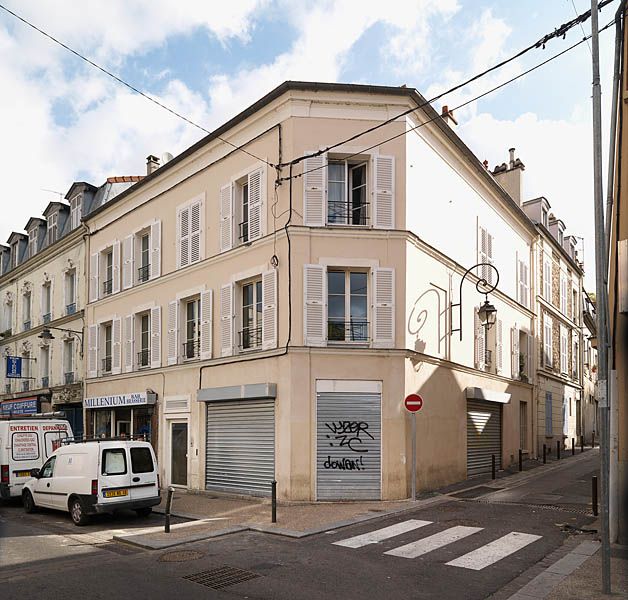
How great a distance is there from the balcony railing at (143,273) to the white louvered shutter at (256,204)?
19.2ft

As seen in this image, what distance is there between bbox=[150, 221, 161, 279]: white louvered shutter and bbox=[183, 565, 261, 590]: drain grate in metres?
13.1

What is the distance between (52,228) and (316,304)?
1848 centimetres

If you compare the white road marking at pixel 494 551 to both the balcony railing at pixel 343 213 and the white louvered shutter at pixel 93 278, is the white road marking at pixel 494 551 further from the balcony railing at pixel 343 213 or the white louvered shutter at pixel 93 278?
the white louvered shutter at pixel 93 278

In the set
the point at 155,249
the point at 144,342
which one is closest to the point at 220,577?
the point at 155,249

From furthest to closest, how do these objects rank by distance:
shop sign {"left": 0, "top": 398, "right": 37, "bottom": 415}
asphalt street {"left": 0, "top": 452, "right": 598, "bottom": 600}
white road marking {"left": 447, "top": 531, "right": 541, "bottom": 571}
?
shop sign {"left": 0, "top": 398, "right": 37, "bottom": 415} < white road marking {"left": 447, "top": 531, "right": 541, "bottom": 571} < asphalt street {"left": 0, "top": 452, "right": 598, "bottom": 600}

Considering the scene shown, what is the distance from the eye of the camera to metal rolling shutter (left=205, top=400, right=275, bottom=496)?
16.1 metres

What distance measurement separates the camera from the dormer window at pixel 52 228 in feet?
→ 96.5

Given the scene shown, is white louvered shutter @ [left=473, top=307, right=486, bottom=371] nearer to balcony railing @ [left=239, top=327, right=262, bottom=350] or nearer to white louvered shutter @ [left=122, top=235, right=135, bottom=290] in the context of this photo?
balcony railing @ [left=239, top=327, right=262, bottom=350]

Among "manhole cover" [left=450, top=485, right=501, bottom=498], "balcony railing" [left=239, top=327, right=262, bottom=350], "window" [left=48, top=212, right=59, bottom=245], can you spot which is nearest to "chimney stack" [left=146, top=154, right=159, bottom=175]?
"window" [left=48, top=212, right=59, bottom=245]

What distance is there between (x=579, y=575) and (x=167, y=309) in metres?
14.5

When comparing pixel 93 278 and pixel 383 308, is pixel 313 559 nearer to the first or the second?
pixel 383 308

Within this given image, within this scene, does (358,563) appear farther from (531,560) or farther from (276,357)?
(276,357)

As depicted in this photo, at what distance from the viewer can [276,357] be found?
52.4 feet

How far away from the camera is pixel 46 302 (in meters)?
29.4
